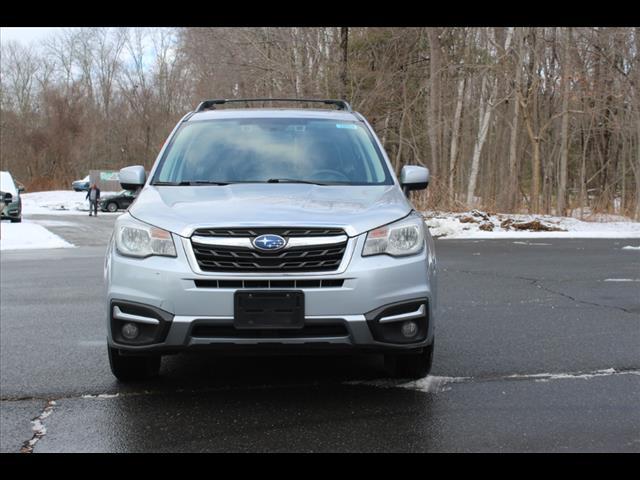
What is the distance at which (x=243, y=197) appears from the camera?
4.43m

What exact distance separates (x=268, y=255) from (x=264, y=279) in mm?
135

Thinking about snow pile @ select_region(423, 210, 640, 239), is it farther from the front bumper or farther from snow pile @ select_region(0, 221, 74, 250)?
the front bumper

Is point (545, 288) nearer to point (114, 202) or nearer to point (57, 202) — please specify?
point (114, 202)

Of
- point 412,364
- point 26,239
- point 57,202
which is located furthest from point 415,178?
point 57,202

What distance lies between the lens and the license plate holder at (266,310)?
151 inches

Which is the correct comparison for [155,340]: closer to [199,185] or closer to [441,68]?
[199,185]

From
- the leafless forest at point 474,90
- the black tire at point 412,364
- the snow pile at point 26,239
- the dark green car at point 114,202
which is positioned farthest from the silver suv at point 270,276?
the dark green car at point 114,202

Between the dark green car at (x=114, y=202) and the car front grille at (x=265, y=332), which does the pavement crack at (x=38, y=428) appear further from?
the dark green car at (x=114, y=202)

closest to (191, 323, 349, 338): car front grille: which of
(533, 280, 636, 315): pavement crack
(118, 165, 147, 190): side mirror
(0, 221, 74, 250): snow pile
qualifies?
(118, 165, 147, 190): side mirror

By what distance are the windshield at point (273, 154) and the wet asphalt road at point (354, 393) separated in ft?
4.50

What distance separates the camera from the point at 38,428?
3922 millimetres

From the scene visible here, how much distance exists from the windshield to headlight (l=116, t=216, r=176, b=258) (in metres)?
0.87

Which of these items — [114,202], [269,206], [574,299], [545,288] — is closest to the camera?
[269,206]

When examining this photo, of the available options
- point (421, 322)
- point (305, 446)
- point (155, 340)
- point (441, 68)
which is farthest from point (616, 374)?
point (441, 68)
